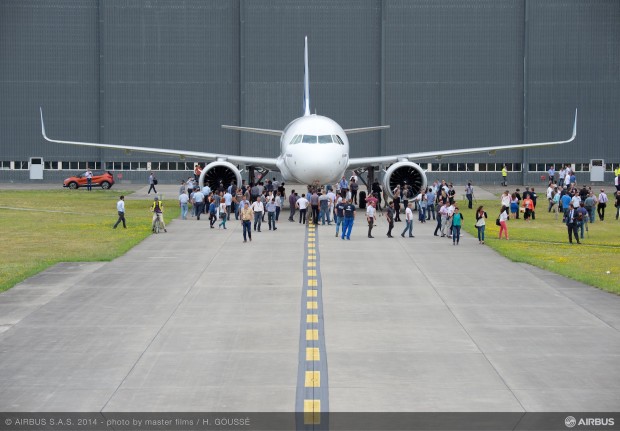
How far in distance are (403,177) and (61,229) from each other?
1849 centimetres

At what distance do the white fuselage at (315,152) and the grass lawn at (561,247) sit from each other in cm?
645

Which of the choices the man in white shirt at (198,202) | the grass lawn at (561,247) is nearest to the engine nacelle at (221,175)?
the man in white shirt at (198,202)

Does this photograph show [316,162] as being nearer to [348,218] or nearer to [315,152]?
[315,152]

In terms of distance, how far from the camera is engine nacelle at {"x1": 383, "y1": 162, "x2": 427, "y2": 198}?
2146 inches

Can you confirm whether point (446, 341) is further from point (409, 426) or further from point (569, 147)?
point (569, 147)

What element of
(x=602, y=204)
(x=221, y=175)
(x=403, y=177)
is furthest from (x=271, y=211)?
(x=602, y=204)

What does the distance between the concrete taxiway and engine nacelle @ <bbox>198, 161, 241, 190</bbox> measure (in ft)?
66.5

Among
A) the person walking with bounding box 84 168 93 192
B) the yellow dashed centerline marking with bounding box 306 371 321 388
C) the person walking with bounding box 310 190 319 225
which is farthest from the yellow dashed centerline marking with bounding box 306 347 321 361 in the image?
the person walking with bounding box 84 168 93 192

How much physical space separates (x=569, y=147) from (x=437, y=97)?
1022 cm

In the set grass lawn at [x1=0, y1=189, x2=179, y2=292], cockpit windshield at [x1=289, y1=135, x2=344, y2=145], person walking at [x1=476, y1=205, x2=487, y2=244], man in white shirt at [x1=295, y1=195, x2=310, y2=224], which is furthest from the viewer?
cockpit windshield at [x1=289, y1=135, x2=344, y2=145]

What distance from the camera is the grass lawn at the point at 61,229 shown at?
3391cm

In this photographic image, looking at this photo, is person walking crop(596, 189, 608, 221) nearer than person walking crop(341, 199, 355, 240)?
No

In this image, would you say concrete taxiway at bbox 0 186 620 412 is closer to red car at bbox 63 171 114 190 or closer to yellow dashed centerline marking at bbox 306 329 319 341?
yellow dashed centerline marking at bbox 306 329 319 341

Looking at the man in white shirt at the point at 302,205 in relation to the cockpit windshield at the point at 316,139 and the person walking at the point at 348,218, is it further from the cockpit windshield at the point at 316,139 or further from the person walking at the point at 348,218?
the person walking at the point at 348,218
